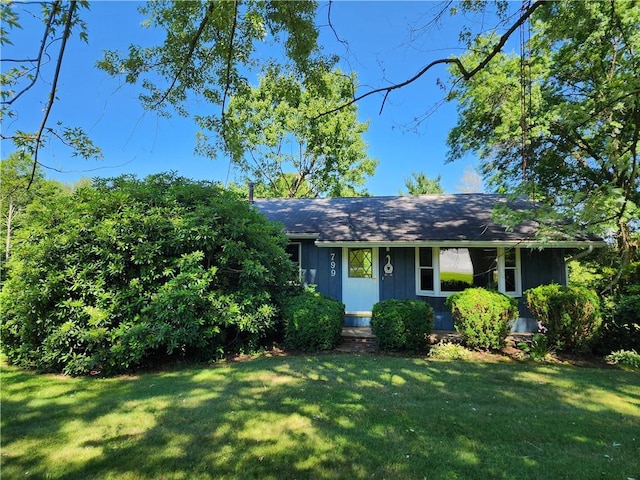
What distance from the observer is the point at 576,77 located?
11.3 metres

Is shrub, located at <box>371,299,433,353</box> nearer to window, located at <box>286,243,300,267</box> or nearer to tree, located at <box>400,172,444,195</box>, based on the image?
window, located at <box>286,243,300,267</box>

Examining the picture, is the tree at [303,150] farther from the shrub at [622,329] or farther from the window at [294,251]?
the shrub at [622,329]

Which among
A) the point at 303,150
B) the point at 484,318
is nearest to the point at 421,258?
the point at 484,318

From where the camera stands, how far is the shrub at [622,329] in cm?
610

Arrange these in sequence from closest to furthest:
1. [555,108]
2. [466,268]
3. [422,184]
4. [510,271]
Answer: [510,271]
[466,268]
[555,108]
[422,184]

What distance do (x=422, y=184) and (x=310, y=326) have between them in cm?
2573

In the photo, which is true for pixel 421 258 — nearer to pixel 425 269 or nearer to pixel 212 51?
pixel 425 269

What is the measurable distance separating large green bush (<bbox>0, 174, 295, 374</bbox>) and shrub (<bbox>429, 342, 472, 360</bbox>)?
10.2ft

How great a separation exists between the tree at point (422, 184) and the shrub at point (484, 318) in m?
24.0

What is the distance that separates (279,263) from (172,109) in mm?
3618

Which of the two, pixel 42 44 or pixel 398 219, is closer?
pixel 42 44

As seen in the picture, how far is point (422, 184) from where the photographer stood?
97.8 feet

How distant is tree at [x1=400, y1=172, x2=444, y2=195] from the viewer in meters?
29.6

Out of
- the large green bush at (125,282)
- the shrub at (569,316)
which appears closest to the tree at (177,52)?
the large green bush at (125,282)
